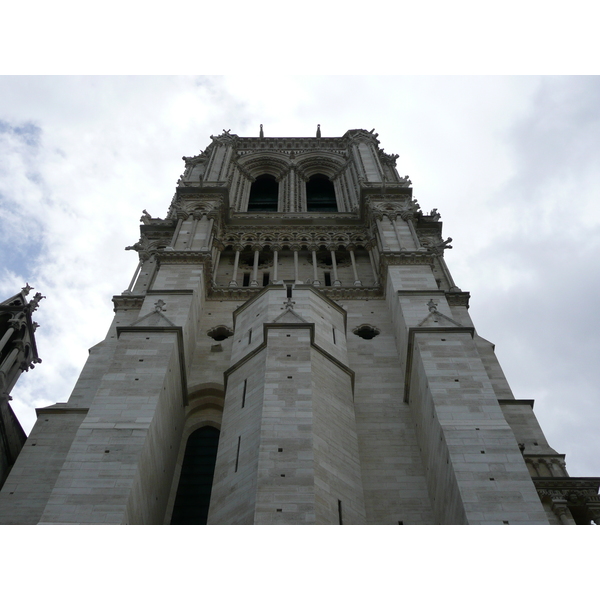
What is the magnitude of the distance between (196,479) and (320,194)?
23.9 m

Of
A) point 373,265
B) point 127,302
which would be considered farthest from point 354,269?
point 127,302

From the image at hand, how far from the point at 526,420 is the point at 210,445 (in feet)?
31.9

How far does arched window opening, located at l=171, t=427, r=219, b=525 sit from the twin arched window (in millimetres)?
18334

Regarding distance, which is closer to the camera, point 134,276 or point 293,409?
point 293,409

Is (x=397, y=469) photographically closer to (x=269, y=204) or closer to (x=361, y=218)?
(x=361, y=218)

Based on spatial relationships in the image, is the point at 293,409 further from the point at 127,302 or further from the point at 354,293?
the point at 127,302

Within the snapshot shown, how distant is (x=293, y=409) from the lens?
17.0 meters

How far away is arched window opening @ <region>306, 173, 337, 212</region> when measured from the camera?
3809 cm

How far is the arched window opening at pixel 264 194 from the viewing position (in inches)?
1492

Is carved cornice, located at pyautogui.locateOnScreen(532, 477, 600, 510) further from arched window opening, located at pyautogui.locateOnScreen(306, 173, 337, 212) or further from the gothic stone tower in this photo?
arched window opening, located at pyautogui.locateOnScreen(306, 173, 337, 212)

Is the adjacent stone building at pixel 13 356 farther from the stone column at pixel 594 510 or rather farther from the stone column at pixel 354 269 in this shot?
the stone column at pixel 594 510

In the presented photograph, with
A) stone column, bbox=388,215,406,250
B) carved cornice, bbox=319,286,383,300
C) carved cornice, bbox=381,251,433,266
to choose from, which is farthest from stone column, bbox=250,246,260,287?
stone column, bbox=388,215,406,250

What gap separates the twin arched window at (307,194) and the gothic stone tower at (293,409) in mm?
7767

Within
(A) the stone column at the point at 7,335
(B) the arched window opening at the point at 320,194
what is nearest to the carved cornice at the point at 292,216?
(B) the arched window opening at the point at 320,194
